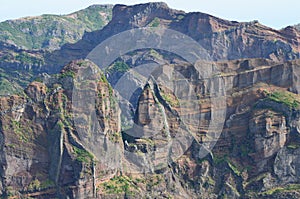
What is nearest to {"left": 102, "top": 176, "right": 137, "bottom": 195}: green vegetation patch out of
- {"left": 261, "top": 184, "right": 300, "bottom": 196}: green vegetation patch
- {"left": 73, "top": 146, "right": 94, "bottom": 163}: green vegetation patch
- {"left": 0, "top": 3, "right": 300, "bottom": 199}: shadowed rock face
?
{"left": 0, "top": 3, "right": 300, "bottom": 199}: shadowed rock face

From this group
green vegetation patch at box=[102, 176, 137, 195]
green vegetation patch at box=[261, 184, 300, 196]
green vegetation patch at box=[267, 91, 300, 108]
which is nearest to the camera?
green vegetation patch at box=[102, 176, 137, 195]

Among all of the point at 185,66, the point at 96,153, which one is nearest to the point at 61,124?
the point at 96,153

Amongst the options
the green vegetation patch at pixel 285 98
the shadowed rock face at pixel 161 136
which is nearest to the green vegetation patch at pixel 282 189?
the shadowed rock face at pixel 161 136

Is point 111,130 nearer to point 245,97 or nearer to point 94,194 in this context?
point 94,194

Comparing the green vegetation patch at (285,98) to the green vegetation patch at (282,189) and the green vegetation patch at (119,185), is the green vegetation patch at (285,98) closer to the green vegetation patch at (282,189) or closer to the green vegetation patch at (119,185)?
the green vegetation patch at (282,189)

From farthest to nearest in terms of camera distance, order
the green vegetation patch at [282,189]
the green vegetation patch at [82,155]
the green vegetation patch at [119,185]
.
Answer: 1. the green vegetation patch at [282,189]
2. the green vegetation patch at [119,185]
3. the green vegetation patch at [82,155]

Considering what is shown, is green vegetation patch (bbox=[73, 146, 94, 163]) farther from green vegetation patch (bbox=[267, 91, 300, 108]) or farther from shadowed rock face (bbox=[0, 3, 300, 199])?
green vegetation patch (bbox=[267, 91, 300, 108])

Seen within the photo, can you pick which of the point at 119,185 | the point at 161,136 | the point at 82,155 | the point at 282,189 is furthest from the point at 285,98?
the point at 82,155

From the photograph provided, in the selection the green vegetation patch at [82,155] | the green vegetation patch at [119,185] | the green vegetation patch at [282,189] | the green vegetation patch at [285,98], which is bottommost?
the green vegetation patch at [282,189]

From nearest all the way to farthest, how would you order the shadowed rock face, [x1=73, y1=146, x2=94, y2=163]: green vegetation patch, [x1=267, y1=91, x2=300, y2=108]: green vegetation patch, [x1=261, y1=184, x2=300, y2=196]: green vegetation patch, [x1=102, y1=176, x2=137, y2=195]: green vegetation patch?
[x1=73, y1=146, x2=94, y2=163]: green vegetation patch
the shadowed rock face
[x1=102, y1=176, x2=137, y2=195]: green vegetation patch
[x1=261, y1=184, x2=300, y2=196]: green vegetation patch
[x1=267, y1=91, x2=300, y2=108]: green vegetation patch

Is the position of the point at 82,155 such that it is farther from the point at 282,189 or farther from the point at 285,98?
the point at 285,98
